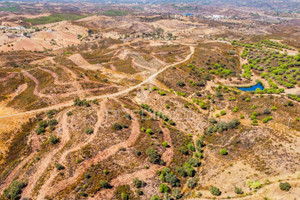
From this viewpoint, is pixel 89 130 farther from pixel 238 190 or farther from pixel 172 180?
pixel 238 190

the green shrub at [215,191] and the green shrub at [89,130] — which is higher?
the green shrub at [89,130]

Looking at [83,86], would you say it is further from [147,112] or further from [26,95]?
[147,112]

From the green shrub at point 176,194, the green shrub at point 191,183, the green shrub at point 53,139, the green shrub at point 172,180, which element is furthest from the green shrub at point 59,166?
the green shrub at point 191,183

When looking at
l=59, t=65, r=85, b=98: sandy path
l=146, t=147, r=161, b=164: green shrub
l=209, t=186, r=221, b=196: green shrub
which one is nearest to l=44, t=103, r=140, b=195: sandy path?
l=146, t=147, r=161, b=164: green shrub

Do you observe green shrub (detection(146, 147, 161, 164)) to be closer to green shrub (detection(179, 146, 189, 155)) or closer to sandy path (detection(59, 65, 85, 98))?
green shrub (detection(179, 146, 189, 155))

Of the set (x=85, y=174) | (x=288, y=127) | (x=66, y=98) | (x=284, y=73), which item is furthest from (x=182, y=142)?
(x=284, y=73)

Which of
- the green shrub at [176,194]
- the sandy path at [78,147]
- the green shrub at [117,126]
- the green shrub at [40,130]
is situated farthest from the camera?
the green shrub at [117,126]

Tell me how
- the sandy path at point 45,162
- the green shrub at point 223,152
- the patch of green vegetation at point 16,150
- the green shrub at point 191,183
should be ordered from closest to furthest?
the sandy path at point 45,162 < the green shrub at point 191,183 < the patch of green vegetation at point 16,150 < the green shrub at point 223,152

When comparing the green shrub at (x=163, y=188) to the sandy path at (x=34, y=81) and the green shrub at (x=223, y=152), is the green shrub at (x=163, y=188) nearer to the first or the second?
the green shrub at (x=223, y=152)
